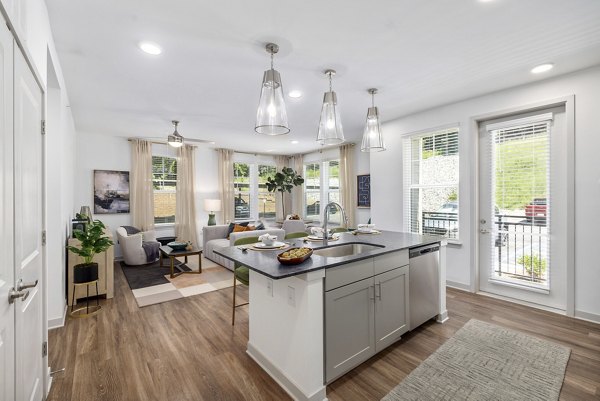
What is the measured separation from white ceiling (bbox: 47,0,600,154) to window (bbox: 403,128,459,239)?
0.61m

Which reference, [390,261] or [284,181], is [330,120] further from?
[284,181]

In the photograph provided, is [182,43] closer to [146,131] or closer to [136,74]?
[136,74]

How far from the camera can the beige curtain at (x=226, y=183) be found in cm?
749

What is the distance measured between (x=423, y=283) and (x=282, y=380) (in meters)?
1.69

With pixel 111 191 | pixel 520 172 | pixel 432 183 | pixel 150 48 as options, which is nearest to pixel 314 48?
pixel 150 48

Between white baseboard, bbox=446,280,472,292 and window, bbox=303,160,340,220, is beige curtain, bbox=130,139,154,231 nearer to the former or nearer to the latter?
window, bbox=303,160,340,220

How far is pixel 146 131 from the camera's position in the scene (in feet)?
18.5

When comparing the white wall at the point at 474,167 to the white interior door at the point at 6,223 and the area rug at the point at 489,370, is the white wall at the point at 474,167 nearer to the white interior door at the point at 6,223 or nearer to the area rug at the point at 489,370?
the area rug at the point at 489,370

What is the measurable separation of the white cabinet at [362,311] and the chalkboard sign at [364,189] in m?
3.90

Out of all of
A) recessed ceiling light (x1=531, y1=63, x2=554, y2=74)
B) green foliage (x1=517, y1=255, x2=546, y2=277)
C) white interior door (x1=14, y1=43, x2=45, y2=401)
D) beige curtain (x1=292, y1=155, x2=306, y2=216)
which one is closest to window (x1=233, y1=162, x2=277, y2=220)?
beige curtain (x1=292, y1=155, x2=306, y2=216)

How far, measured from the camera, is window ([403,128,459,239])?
4129mm

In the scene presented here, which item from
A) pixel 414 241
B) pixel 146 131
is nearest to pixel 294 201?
pixel 146 131

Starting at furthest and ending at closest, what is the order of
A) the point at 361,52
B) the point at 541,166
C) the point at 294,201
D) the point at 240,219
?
the point at 294,201 → the point at 240,219 → the point at 541,166 → the point at 361,52

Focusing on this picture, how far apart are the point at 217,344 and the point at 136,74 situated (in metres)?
3.00
